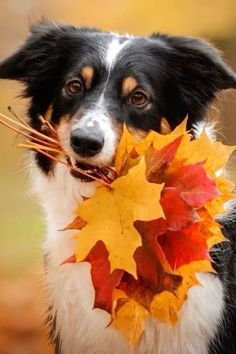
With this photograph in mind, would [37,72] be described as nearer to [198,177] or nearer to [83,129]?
[83,129]

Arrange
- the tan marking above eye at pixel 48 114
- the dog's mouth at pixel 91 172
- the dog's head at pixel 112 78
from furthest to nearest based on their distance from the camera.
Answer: the tan marking above eye at pixel 48 114 → the dog's head at pixel 112 78 → the dog's mouth at pixel 91 172

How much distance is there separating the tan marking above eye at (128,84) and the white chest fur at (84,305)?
354mm

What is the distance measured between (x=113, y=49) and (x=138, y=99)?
0.74 feet

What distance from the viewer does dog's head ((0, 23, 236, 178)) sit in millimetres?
3068

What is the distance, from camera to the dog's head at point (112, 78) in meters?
3.07

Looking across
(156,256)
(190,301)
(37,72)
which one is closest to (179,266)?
(156,256)

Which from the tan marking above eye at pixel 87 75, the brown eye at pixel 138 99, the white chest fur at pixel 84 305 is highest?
the tan marking above eye at pixel 87 75

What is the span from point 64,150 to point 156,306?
0.61m

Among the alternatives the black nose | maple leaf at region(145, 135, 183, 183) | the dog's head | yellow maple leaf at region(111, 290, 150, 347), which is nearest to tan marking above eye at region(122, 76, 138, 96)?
the dog's head

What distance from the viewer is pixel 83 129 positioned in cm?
286

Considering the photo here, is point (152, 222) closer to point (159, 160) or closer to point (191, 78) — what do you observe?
point (159, 160)

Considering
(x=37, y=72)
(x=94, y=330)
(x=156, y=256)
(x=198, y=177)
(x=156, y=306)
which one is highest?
(x=37, y=72)

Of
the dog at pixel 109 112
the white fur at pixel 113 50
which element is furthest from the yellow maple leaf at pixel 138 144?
the white fur at pixel 113 50

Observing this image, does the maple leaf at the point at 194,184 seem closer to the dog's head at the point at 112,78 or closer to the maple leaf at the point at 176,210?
the maple leaf at the point at 176,210
